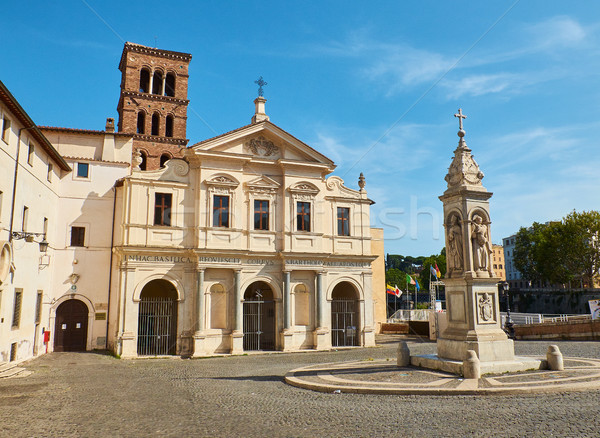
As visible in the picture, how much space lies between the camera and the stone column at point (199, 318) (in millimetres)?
23406

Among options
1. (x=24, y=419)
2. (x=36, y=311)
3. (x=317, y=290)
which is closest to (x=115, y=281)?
(x=36, y=311)

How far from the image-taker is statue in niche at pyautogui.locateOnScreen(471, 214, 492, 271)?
14402mm

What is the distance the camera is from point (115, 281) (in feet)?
80.1

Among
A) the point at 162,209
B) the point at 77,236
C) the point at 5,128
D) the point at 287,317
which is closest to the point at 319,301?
the point at 287,317

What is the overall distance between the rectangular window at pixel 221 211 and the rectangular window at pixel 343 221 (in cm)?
693

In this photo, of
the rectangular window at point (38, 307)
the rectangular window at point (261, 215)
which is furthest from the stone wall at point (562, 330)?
the rectangular window at point (38, 307)

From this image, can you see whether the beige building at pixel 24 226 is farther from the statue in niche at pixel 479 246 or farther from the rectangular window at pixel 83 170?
the statue in niche at pixel 479 246

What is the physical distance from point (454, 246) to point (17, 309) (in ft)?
56.1

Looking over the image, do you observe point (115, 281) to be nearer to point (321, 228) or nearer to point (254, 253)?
point (254, 253)

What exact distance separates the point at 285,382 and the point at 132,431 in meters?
6.18

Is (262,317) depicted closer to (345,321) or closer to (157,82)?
(345,321)

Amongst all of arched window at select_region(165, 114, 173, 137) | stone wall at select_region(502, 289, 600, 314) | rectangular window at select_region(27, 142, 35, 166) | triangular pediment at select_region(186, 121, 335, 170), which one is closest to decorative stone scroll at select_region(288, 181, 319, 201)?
triangular pediment at select_region(186, 121, 335, 170)

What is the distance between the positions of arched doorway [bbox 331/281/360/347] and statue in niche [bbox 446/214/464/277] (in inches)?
516

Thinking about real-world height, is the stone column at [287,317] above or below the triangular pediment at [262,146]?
below
